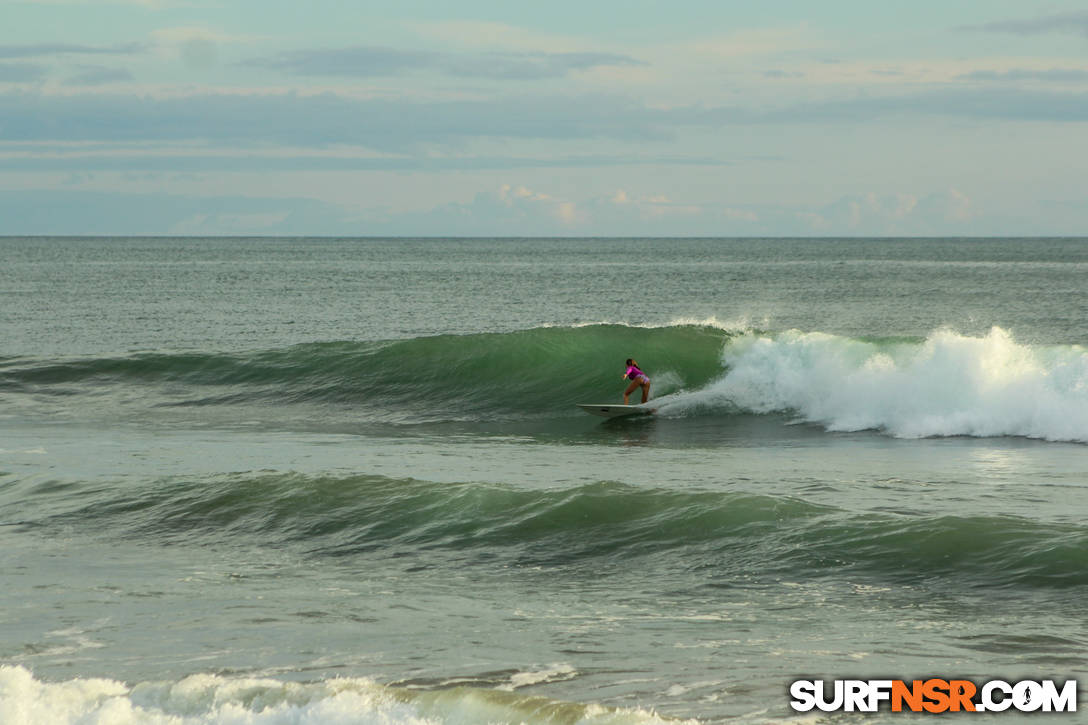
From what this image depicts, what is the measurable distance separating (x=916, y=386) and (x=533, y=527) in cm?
1354

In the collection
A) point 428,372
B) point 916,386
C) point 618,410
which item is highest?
point 916,386

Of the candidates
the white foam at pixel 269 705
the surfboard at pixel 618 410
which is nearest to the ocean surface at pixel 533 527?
the white foam at pixel 269 705

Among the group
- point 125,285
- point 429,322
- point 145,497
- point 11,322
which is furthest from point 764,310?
point 145,497

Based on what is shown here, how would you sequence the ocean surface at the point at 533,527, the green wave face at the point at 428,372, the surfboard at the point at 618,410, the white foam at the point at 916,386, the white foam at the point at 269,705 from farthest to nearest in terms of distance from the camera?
the green wave face at the point at 428,372 < the surfboard at the point at 618,410 < the white foam at the point at 916,386 < the ocean surface at the point at 533,527 < the white foam at the point at 269,705

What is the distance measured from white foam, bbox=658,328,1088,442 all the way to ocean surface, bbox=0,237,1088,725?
0.09m

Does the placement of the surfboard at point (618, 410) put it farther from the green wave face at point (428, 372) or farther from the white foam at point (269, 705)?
the white foam at point (269, 705)

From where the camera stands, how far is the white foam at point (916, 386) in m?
22.8

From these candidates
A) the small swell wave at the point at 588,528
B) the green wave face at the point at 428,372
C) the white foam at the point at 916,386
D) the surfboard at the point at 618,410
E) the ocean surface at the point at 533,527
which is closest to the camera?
the ocean surface at the point at 533,527

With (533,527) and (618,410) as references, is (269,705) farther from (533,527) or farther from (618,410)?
(618,410)

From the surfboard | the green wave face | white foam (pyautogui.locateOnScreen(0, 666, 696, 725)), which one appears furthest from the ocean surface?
the surfboard

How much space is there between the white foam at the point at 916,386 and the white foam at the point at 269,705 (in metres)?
16.5

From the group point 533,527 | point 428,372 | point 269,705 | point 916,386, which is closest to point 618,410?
point 916,386

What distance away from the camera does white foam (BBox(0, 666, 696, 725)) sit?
7852 mm

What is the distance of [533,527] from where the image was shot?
14031mm
